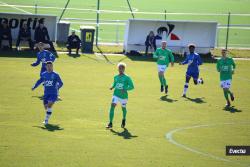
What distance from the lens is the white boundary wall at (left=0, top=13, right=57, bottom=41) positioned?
138 feet

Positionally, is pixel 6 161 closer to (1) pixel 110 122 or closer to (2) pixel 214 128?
(1) pixel 110 122

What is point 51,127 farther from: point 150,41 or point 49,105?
point 150,41

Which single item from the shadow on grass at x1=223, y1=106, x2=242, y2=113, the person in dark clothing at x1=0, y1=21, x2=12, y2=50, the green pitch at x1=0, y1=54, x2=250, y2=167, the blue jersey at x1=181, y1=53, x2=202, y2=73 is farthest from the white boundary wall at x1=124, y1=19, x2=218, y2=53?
the shadow on grass at x1=223, y1=106, x2=242, y2=113

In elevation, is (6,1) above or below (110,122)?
above

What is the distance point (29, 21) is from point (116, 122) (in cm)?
2002

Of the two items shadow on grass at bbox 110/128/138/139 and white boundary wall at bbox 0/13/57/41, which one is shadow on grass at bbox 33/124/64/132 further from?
white boundary wall at bbox 0/13/57/41

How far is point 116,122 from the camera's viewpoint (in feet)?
78.0

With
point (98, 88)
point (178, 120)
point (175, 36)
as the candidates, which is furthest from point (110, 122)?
point (175, 36)

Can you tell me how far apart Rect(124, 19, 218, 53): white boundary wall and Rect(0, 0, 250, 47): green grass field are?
4.65 m

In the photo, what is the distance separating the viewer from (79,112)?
25.2 m

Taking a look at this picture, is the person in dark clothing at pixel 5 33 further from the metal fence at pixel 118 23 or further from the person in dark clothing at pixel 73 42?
the metal fence at pixel 118 23

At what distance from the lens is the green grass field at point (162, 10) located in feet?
169

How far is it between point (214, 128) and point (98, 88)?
8346mm

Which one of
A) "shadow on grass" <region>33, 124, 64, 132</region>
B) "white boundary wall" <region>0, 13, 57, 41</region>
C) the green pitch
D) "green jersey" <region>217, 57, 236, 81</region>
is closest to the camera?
the green pitch
